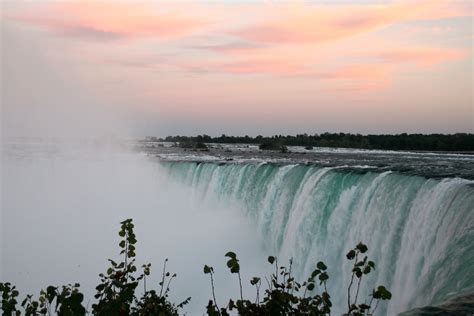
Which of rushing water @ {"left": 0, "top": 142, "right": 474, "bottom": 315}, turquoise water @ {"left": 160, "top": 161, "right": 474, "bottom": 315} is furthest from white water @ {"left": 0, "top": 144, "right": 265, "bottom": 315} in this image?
turquoise water @ {"left": 160, "top": 161, "right": 474, "bottom": 315}

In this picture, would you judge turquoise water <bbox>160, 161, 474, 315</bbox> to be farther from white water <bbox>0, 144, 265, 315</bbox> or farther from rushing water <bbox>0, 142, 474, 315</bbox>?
white water <bbox>0, 144, 265, 315</bbox>

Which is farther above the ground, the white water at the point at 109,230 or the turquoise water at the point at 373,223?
the turquoise water at the point at 373,223

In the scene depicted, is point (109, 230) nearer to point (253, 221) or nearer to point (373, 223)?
point (253, 221)

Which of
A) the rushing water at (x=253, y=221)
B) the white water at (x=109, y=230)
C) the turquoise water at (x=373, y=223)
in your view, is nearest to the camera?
the turquoise water at (x=373, y=223)

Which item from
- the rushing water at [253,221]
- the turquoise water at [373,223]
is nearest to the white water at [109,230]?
the rushing water at [253,221]

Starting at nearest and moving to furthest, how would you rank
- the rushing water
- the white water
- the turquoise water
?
the turquoise water < the rushing water < the white water

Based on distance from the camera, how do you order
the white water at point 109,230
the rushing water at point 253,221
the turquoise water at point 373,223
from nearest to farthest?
1. the turquoise water at point 373,223
2. the rushing water at point 253,221
3. the white water at point 109,230

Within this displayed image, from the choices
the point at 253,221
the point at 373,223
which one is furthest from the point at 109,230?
the point at 373,223

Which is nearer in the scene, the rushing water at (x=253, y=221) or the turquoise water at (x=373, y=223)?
the turquoise water at (x=373, y=223)

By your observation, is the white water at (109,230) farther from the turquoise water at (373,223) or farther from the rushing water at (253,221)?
the turquoise water at (373,223)
